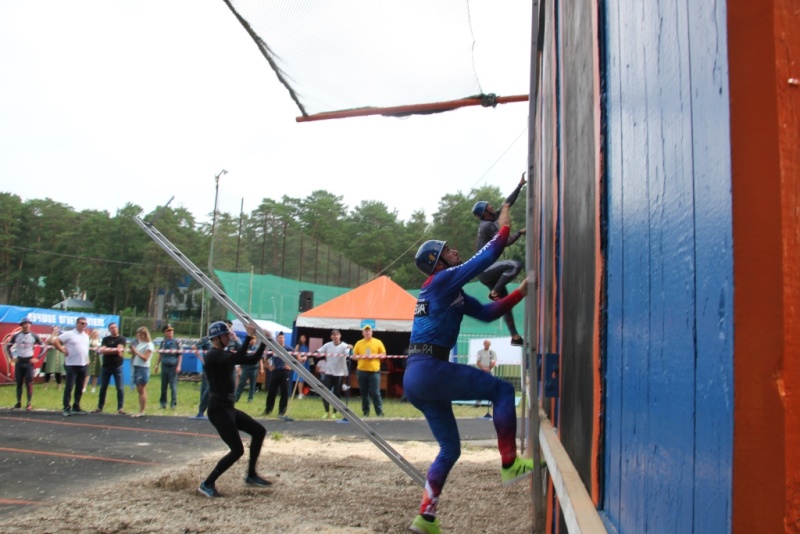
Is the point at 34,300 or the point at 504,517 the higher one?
the point at 34,300

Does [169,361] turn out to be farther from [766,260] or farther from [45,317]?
[766,260]

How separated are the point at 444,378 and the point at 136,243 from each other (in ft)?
228

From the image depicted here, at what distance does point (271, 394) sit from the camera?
50.0 feet

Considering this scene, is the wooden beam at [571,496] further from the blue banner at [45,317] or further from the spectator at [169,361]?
the blue banner at [45,317]

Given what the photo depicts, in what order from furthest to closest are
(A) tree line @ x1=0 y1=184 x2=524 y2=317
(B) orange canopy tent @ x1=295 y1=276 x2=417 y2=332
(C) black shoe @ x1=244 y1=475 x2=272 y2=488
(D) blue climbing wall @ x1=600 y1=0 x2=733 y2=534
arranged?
(A) tree line @ x1=0 y1=184 x2=524 y2=317 < (B) orange canopy tent @ x1=295 y1=276 x2=417 y2=332 < (C) black shoe @ x1=244 y1=475 x2=272 y2=488 < (D) blue climbing wall @ x1=600 y1=0 x2=733 y2=534

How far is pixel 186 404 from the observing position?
17.3 meters

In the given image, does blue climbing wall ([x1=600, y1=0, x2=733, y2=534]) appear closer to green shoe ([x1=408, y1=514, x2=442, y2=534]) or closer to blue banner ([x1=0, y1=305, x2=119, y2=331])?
green shoe ([x1=408, y1=514, x2=442, y2=534])

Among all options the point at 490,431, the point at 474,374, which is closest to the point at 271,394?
the point at 490,431

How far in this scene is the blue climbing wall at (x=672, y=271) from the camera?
905mm

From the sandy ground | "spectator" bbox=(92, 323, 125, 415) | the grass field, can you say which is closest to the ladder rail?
the sandy ground

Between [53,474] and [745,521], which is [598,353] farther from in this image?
[53,474]

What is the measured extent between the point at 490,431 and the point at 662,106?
1307 centimetres

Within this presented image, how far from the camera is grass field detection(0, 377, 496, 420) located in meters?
15.8

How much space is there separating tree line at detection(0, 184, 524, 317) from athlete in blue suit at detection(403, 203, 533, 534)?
4899 centimetres
